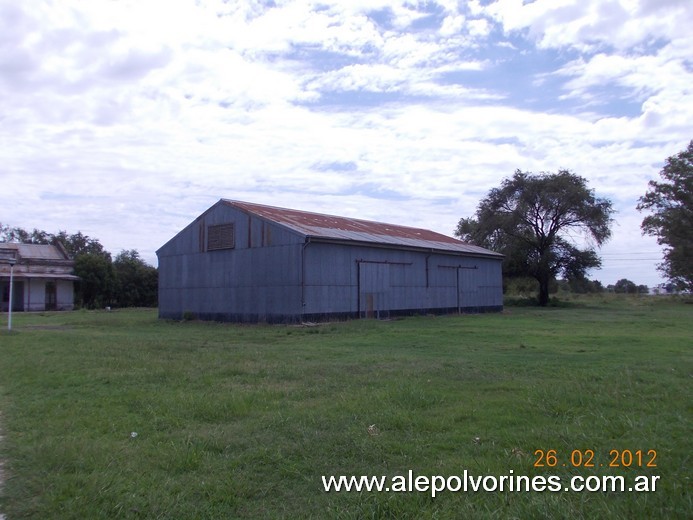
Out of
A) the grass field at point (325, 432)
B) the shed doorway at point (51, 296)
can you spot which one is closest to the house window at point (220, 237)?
the grass field at point (325, 432)

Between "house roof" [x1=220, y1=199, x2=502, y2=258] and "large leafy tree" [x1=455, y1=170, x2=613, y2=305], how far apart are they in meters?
14.4

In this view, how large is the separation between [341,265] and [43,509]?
25955 millimetres

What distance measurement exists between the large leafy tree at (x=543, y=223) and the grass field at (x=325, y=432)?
149ft

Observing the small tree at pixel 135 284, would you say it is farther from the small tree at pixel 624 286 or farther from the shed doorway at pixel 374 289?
the small tree at pixel 624 286

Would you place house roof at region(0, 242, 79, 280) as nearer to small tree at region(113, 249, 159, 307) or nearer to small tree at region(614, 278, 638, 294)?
small tree at region(113, 249, 159, 307)

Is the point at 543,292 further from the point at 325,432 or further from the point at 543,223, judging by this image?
the point at 325,432

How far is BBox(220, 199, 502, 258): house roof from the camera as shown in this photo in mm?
30672

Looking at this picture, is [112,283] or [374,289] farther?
[112,283]

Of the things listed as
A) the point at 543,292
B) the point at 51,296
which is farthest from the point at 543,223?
the point at 51,296

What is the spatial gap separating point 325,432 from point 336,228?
92.4 feet

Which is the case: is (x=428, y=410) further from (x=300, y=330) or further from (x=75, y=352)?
(x=300, y=330)

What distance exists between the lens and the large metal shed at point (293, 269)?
95.8 feet

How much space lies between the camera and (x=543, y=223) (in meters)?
58.3

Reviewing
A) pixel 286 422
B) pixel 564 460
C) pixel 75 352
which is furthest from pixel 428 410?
pixel 75 352
